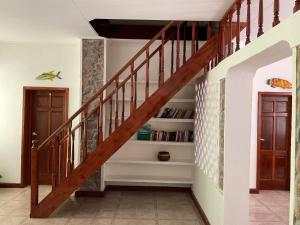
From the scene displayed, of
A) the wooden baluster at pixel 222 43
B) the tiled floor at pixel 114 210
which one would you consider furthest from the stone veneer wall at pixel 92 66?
the wooden baluster at pixel 222 43

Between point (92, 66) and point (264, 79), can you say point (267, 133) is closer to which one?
point (264, 79)

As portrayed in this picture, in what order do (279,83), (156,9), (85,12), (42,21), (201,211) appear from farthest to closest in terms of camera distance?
(279,83) → (201,211) → (42,21) → (85,12) → (156,9)

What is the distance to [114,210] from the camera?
17.4 feet

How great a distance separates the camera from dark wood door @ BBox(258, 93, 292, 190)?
7016mm

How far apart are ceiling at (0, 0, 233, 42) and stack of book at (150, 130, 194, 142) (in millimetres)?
2289

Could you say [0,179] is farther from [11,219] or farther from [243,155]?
[243,155]

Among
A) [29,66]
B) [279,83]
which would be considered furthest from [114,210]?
[279,83]

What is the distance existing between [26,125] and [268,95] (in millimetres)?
5151

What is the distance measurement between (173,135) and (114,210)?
1.89 meters

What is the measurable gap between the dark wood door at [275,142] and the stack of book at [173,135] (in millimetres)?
1763

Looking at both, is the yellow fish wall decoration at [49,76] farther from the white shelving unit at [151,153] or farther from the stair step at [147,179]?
the stair step at [147,179]

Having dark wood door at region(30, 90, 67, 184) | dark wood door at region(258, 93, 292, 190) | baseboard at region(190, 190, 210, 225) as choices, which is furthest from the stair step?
dark wood door at region(258, 93, 292, 190)

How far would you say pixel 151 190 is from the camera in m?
6.59

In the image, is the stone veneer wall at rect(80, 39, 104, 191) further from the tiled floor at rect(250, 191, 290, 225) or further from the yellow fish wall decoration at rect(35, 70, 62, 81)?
the tiled floor at rect(250, 191, 290, 225)
